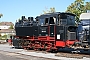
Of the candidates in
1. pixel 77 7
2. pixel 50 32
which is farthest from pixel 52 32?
pixel 77 7

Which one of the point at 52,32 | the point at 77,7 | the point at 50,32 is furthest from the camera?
the point at 77,7

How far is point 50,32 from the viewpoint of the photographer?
57.3ft

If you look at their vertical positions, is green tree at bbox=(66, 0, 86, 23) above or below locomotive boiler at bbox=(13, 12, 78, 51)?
above

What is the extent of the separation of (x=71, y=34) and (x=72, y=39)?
0.43 m

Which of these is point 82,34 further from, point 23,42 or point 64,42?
point 23,42

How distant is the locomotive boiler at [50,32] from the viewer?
55.2ft

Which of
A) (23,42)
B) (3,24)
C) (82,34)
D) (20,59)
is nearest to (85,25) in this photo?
(82,34)

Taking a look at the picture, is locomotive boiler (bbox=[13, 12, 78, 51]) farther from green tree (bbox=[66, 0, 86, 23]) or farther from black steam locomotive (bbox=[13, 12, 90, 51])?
green tree (bbox=[66, 0, 86, 23])

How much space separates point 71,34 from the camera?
1694 cm

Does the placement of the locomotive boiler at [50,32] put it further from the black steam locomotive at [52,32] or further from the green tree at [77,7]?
the green tree at [77,7]

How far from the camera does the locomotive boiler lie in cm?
1681

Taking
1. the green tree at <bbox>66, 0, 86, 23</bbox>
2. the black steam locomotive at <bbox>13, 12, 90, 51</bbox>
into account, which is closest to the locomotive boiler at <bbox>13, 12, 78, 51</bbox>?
the black steam locomotive at <bbox>13, 12, 90, 51</bbox>

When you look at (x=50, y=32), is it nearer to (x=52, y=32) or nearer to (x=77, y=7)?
(x=52, y=32)

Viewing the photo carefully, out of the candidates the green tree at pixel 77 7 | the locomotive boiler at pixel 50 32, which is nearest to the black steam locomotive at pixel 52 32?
the locomotive boiler at pixel 50 32
